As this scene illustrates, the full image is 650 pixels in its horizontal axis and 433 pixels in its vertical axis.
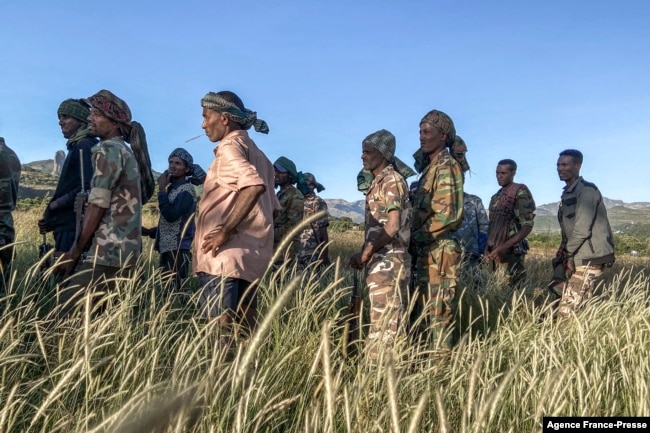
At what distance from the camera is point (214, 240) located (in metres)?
2.86

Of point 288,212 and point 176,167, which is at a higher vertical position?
point 176,167

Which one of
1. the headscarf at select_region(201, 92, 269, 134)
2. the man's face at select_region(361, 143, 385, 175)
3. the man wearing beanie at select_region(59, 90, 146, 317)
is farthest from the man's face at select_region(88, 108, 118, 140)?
the man's face at select_region(361, 143, 385, 175)

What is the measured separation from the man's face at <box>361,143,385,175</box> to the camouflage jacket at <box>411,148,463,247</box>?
42 cm

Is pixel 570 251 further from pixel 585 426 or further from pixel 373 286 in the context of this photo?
pixel 585 426

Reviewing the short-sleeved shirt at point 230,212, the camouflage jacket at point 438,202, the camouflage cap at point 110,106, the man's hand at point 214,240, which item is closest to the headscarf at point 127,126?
the camouflage cap at point 110,106

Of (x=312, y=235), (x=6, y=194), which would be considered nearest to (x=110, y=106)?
(x=6, y=194)

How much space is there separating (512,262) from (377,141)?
11.5 feet

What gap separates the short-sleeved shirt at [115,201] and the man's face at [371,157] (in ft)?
4.98

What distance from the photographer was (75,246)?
3.02m

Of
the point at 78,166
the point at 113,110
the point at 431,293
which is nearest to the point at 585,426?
the point at 431,293

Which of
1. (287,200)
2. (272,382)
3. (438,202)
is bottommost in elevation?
(272,382)

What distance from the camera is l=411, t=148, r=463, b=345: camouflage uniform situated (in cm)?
376

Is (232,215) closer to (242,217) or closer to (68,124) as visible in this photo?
(242,217)

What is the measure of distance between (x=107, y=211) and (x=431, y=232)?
216 cm
